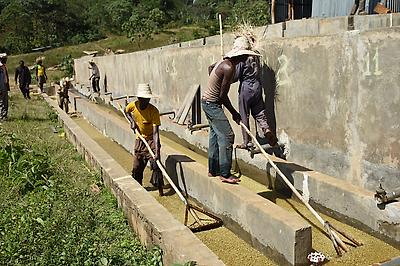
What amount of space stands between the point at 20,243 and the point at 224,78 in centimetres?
287

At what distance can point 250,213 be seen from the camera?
4.73 meters

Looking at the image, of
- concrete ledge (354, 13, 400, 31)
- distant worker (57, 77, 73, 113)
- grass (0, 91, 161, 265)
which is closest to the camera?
grass (0, 91, 161, 265)

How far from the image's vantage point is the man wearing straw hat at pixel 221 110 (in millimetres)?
5738

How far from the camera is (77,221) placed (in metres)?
4.88

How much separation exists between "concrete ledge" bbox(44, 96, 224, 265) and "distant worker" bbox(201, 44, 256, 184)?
1.01 m

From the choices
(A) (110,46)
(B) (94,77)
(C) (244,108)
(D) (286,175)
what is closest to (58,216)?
(D) (286,175)

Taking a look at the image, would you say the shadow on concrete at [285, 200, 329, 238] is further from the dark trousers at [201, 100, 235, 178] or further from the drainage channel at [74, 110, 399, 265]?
the dark trousers at [201, 100, 235, 178]

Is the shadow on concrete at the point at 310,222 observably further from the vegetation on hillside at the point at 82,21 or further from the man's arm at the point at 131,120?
the vegetation on hillside at the point at 82,21

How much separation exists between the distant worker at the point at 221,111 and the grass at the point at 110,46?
3028cm

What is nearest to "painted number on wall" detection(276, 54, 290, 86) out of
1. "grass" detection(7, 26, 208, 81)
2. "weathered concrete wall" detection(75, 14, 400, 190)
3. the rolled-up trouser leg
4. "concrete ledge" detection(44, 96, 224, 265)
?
"weathered concrete wall" detection(75, 14, 400, 190)

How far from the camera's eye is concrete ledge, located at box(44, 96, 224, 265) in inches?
147

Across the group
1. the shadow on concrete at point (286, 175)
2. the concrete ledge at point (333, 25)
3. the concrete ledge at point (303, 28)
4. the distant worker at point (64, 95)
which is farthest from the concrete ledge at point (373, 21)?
the distant worker at point (64, 95)

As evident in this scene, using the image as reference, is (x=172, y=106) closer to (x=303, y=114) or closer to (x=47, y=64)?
(x=303, y=114)

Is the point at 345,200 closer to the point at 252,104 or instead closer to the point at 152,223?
the point at 152,223
